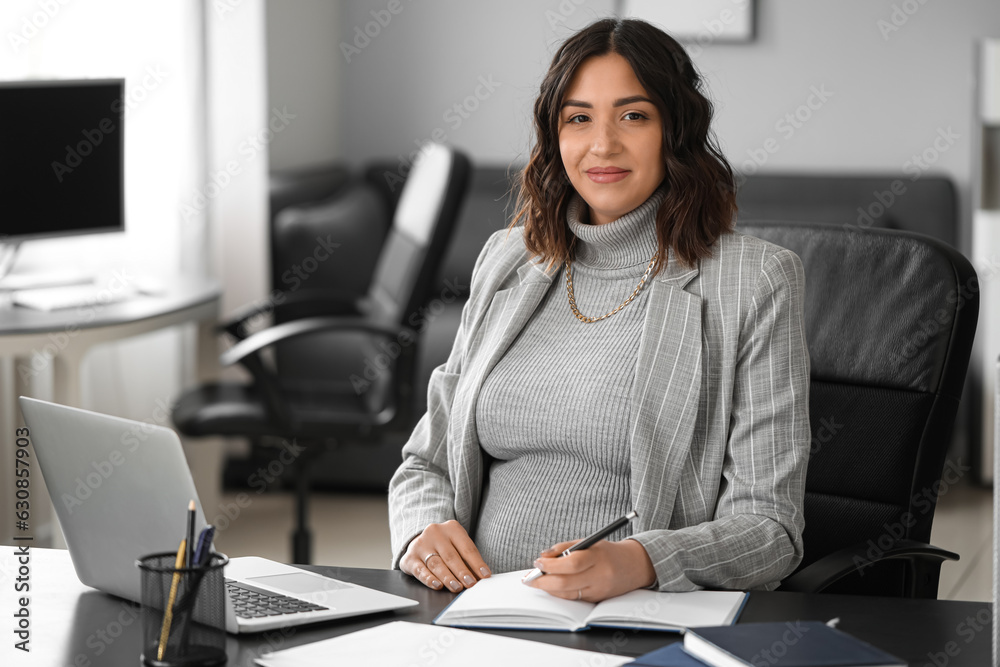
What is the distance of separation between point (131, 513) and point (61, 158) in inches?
82.8

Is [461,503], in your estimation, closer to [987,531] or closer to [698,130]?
[698,130]

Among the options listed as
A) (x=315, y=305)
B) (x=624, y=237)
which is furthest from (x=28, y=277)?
(x=624, y=237)

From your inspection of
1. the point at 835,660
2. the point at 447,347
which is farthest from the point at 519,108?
the point at 835,660

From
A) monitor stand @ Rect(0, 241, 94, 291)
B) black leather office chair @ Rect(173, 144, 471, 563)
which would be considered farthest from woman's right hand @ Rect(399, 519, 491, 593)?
monitor stand @ Rect(0, 241, 94, 291)

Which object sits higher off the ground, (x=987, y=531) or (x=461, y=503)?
(x=461, y=503)

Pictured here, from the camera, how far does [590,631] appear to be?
3.95 feet

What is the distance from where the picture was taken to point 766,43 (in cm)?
460

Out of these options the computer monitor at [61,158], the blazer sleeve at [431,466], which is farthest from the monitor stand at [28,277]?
the blazer sleeve at [431,466]

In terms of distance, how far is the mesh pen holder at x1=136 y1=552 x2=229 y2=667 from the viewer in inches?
42.2

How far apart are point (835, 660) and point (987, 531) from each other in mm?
2968
